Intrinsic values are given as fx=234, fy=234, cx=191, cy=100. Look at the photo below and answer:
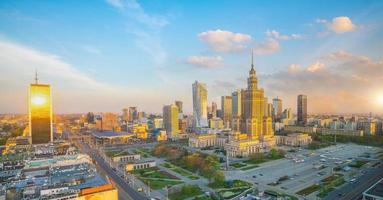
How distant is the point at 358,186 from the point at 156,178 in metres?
38.6

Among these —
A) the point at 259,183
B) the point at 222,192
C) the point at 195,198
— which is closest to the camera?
the point at 195,198

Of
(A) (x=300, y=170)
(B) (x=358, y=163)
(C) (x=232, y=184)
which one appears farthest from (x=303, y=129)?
(C) (x=232, y=184)

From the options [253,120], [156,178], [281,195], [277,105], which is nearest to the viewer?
[281,195]

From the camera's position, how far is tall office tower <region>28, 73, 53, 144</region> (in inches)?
3166

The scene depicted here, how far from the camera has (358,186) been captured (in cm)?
4231

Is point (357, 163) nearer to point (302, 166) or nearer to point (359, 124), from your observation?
point (302, 166)

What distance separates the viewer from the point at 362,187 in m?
41.4

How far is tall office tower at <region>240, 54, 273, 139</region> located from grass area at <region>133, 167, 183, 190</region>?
5124cm

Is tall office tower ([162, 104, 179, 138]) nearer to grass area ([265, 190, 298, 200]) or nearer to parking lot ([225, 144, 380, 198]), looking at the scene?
parking lot ([225, 144, 380, 198])

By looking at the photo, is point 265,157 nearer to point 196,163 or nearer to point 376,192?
point 196,163

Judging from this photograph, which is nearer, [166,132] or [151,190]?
[151,190]

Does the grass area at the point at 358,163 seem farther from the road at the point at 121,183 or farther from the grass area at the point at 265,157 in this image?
the road at the point at 121,183

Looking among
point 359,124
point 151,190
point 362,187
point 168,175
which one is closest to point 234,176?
point 168,175

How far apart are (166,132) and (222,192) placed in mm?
84386
